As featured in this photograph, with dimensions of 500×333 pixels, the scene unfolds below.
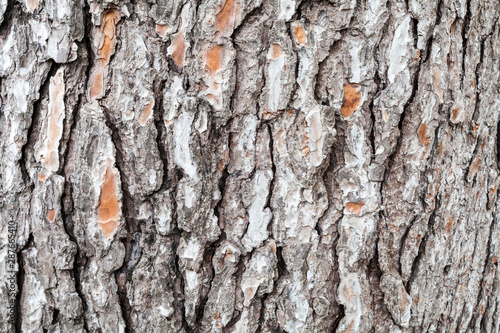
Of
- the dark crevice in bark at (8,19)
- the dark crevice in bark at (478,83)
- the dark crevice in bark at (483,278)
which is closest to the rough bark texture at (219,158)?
the dark crevice in bark at (8,19)

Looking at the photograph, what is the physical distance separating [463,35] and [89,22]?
97cm

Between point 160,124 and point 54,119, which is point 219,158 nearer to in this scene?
point 160,124

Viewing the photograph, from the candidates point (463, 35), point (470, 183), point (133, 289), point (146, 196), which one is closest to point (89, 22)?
point (146, 196)

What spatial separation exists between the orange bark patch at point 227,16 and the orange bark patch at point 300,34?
0.47 feet

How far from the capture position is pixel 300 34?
1.04 meters

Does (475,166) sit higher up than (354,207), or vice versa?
(475,166)

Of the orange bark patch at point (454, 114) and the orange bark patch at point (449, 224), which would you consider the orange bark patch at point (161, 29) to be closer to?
the orange bark patch at point (454, 114)

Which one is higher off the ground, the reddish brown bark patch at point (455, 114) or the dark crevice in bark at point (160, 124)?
the reddish brown bark patch at point (455, 114)

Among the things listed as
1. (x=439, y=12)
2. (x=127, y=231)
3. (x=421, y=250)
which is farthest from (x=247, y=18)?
(x=421, y=250)

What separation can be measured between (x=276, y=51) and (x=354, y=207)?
0.43m

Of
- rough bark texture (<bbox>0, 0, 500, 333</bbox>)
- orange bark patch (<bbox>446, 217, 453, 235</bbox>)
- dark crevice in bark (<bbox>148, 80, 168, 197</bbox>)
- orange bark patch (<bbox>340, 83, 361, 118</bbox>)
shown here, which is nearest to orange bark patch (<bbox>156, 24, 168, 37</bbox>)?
rough bark texture (<bbox>0, 0, 500, 333</bbox>)

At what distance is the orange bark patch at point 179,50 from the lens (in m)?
1.04

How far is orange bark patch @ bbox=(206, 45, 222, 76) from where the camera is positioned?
1.04 metres

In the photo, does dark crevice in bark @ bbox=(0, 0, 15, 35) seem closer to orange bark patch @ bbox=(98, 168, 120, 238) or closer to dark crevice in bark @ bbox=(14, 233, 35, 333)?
orange bark patch @ bbox=(98, 168, 120, 238)
